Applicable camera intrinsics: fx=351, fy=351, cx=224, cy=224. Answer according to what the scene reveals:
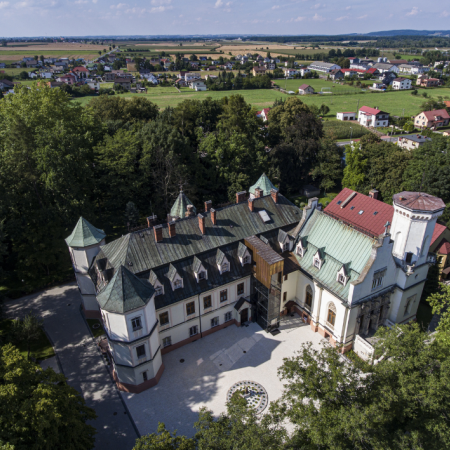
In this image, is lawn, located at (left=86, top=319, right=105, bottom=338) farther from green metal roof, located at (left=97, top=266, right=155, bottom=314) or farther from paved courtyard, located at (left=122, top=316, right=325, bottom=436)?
green metal roof, located at (left=97, top=266, right=155, bottom=314)

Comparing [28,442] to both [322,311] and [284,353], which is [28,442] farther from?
[322,311]

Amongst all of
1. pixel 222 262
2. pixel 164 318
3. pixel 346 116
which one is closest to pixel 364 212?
pixel 222 262

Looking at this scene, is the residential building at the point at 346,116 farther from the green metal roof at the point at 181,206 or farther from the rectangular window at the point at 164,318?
the rectangular window at the point at 164,318

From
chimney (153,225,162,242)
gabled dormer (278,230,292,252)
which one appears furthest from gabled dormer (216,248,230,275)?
gabled dormer (278,230,292,252)

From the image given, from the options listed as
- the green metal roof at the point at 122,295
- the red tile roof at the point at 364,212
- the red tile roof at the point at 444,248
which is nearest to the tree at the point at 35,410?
the green metal roof at the point at 122,295

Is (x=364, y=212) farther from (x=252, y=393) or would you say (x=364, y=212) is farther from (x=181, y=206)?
(x=252, y=393)

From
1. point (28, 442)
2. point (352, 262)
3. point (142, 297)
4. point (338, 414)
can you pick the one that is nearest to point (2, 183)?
point (142, 297)
